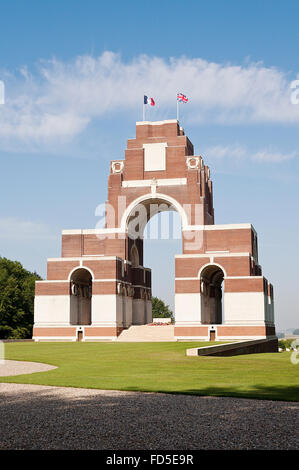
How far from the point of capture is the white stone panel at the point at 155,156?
58.1 meters

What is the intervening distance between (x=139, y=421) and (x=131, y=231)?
160ft

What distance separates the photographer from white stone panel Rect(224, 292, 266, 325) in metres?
49.5

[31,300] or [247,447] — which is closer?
[247,447]

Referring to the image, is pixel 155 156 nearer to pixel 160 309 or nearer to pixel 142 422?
pixel 142 422

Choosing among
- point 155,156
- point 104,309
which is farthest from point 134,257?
point 155,156

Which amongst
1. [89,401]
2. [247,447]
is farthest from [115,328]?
[247,447]

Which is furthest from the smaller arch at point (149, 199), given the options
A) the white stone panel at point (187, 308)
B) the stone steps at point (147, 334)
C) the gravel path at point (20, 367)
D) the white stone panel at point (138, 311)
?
the gravel path at point (20, 367)

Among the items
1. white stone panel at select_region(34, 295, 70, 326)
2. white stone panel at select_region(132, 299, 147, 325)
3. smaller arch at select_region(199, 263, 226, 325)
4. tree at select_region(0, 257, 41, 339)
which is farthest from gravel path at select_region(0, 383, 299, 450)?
tree at select_region(0, 257, 41, 339)

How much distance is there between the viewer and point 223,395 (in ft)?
44.3

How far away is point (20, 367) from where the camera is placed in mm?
22422

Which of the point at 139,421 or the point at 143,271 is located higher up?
the point at 143,271

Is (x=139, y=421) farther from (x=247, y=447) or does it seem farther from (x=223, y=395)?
(x=223, y=395)

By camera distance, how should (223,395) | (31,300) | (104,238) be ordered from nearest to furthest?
(223,395), (104,238), (31,300)

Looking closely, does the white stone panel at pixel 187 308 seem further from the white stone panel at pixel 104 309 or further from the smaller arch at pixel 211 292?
the white stone panel at pixel 104 309
